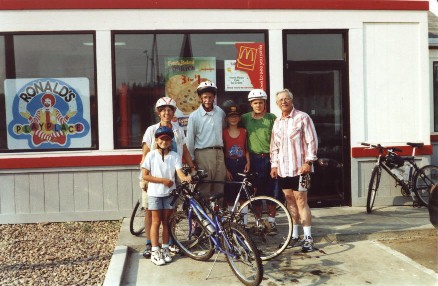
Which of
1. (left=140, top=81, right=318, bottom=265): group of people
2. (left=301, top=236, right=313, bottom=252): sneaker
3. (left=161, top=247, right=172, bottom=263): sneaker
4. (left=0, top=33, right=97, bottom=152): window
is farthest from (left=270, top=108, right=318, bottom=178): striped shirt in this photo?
(left=0, top=33, right=97, bottom=152): window

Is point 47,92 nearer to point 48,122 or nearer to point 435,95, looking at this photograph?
point 48,122

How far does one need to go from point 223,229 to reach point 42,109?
157 inches

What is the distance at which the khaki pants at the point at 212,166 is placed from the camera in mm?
5844

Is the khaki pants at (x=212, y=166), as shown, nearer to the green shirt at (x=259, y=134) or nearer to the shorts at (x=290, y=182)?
the green shirt at (x=259, y=134)

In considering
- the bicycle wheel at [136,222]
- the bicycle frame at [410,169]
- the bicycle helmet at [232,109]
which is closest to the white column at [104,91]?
the bicycle wheel at [136,222]

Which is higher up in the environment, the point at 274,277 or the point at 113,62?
the point at 113,62

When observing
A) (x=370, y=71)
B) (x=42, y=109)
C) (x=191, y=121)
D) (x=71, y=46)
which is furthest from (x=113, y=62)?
(x=370, y=71)

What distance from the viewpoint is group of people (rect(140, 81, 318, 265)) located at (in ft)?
17.3

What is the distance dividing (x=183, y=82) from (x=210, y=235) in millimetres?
3223

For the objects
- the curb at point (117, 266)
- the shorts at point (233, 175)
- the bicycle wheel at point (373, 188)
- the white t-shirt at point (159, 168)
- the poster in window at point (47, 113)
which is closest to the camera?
the curb at point (117, 266)

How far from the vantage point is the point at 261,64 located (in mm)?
7645

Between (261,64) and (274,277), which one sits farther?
(261,64)
